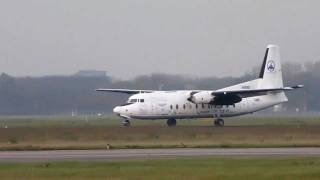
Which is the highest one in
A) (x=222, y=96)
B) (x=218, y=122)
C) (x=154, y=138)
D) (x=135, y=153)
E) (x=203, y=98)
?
(x=222, y=96)

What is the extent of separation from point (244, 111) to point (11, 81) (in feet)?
230

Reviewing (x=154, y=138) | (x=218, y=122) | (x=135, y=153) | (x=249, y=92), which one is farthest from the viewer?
(x=249, y=92)

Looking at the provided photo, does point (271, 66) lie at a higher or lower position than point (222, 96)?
higher

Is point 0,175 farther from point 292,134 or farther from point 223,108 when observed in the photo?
point 223,108

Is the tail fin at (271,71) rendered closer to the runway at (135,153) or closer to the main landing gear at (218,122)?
the main landing gear at (218,122)

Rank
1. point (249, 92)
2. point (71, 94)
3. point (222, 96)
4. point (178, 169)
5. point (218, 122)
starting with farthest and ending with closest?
point (71, 94) < point (249, 92) < point (218, 122) < point (222, 96) < point (178, 169)

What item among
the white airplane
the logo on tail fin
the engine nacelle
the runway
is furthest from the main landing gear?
the runway

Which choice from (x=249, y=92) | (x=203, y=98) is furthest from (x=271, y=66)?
(x=203, y=98)

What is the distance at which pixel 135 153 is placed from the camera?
1674 inches

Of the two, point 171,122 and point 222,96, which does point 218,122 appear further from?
point 171,122

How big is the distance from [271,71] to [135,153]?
41029 millimetres

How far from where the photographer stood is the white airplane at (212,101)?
77.9m

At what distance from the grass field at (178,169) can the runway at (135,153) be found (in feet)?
9.85

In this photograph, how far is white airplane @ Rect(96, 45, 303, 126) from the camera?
77.9m
